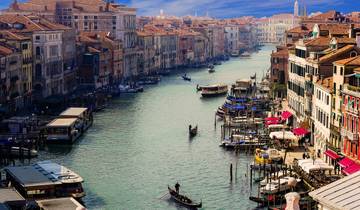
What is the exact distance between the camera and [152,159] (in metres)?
23.5

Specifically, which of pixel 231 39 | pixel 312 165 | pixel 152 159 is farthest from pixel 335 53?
pixel 231 39

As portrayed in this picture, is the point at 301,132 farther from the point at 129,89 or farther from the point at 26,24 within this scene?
the point at 129,89

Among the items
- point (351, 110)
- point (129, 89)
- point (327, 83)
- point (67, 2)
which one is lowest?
point (129, 89)

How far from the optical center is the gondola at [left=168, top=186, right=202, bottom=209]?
17141mm

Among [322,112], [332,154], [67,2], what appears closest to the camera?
[332,154]

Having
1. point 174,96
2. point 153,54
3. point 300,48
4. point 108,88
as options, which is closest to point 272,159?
point 300,48

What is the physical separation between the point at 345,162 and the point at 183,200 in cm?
443

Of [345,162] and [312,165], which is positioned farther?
[312,165]

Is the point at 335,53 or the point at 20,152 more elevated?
the point at 335,53

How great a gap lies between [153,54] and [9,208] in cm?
5321

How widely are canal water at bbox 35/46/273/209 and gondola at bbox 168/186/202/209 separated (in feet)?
0.61

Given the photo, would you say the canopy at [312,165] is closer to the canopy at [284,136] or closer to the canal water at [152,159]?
the canal water at [152,159]

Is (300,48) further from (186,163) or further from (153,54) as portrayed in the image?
(153,54)

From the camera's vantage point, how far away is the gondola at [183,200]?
17141 mm
